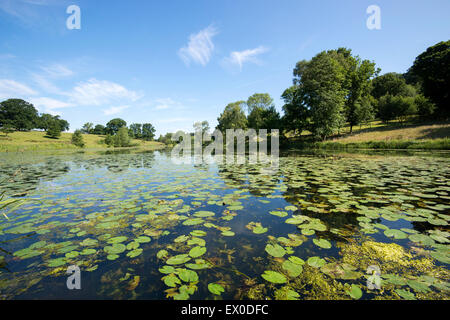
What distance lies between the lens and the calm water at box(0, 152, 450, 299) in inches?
75.7

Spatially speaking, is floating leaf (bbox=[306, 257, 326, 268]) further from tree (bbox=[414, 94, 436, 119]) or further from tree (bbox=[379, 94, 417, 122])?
tree (bbox=[414, 94, 436, 119])

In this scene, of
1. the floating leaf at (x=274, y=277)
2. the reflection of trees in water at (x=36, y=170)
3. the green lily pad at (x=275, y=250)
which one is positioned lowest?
the floating leaf at (x=274, y=277)

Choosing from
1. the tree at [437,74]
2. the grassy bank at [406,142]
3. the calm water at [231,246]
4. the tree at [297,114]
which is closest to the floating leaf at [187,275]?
the calm water at [231,246]

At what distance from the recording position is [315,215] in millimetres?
3873

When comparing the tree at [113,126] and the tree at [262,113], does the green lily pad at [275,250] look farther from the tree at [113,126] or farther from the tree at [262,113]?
the tree at [113,126]

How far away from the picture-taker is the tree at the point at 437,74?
29328 millimetres

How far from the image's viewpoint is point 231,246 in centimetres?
277

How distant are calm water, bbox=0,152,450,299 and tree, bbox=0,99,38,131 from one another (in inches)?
3918

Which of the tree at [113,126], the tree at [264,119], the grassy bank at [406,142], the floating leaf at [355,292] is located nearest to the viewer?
the floating leaf at [355,292]

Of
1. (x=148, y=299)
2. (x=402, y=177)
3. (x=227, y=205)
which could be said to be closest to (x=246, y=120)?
(x=402, y=177)

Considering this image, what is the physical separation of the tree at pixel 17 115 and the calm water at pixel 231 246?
99.5 m

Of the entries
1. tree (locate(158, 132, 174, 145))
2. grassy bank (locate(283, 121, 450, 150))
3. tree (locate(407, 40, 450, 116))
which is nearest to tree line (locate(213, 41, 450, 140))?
tree (locate(407, 40, 450, 116))
